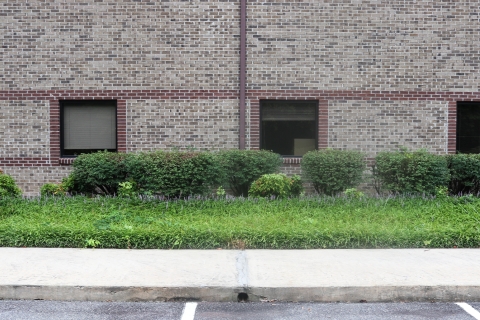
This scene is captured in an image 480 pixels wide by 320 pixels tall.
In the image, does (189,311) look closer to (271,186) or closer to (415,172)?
(271,186)

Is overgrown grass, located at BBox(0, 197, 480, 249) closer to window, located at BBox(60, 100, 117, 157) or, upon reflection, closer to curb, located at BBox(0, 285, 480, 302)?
curb, located at BBox(0, 285, 480, 302)

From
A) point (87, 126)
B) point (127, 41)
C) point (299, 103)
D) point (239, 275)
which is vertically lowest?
point (239, 275)

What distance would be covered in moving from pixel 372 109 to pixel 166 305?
27.0ft

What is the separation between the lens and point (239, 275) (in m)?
6.33

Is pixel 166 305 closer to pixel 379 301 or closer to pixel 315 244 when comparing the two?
pixel 379 301

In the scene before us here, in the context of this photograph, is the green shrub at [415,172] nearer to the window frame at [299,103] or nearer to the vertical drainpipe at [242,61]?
the window frame at [299,103]

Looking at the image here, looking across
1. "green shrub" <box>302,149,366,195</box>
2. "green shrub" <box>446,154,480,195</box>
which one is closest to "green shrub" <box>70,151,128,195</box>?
"green shrub" <box>302,149,366,195</box>

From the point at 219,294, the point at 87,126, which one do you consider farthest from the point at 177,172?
the point at 219,294

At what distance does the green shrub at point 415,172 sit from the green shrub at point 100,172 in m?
5.52

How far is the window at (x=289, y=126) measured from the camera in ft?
41.3

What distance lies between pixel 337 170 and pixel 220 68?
3694 millimetres

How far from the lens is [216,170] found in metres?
10.6

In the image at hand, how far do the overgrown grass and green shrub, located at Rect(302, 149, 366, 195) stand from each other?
26.9 inches

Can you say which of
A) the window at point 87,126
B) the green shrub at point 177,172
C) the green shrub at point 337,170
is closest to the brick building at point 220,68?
the window at point 87,126
